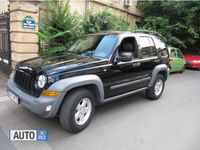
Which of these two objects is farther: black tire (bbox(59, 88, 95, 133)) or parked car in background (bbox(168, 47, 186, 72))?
parked car in background (bbox(168, 47, 186, 72))

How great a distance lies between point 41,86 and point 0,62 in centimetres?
508

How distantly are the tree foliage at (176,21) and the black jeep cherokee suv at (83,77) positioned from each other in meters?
9.04

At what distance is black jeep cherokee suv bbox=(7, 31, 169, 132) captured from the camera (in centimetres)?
320

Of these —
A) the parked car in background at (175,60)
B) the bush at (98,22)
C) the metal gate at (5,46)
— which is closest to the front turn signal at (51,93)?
the metal gate at (5,46)

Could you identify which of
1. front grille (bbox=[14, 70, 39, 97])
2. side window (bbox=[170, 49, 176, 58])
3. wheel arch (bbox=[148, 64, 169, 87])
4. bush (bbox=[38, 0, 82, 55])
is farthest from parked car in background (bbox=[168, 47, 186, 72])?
front grille (bbox=[14, 70, 39, 97])

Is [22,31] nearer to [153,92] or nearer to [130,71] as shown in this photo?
[130,71]

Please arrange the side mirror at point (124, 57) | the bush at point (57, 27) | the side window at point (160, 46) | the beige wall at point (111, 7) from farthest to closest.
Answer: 1. the beige wall at point (111, 7)
2. the bush at point (57, 27)
3. the side window at point (160, 46)
4. the side mirror at point (124, 57)

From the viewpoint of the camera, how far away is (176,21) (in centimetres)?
1382

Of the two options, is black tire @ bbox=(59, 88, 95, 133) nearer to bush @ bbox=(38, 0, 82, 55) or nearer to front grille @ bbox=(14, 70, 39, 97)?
front grille @ bbox=(14, 70, 39, 97)

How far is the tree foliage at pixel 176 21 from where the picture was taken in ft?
42.3

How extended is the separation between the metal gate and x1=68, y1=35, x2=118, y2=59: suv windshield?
2.95 m

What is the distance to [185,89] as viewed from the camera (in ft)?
24.0

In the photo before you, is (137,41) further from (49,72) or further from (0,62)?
(0,62)
